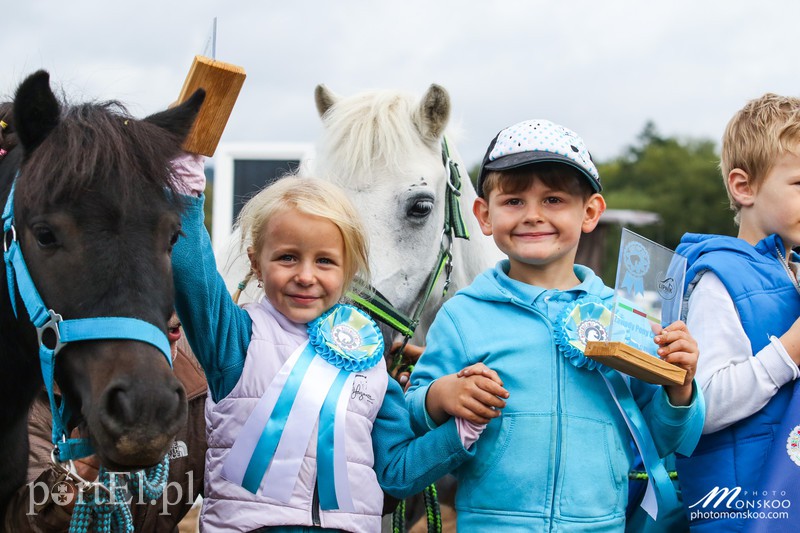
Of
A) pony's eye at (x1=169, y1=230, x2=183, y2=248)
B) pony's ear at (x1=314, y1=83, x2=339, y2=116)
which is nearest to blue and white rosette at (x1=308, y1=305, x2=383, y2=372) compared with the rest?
pony's eye at (x1=169, y1=230, x2=183, y2=248)

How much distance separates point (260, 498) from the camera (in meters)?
2.27

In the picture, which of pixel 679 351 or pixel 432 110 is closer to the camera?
pixel 679 351

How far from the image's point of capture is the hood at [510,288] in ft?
8.43

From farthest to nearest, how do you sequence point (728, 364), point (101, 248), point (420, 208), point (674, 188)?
point (674, 188) → point (420, 208) → point (728, 364) → point (101, 248)

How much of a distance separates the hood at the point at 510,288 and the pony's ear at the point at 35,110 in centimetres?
136

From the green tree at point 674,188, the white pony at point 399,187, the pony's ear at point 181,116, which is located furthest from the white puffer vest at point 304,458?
the green tree at point 674,188

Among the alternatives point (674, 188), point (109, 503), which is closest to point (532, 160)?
point (109, 503)

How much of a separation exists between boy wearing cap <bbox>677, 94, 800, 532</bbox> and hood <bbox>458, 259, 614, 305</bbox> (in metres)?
0.35

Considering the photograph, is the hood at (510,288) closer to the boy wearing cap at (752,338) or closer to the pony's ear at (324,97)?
the boy wearing cap at (752,338)

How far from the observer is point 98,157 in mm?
2127

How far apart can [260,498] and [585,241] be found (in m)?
15.6

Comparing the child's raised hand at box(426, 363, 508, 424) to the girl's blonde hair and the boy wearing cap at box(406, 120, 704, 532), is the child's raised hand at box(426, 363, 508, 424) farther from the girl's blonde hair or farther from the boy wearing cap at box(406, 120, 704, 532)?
the girl's blonde hair

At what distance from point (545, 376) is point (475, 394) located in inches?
10.9

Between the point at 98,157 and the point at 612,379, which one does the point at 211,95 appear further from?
the point at 612,379
